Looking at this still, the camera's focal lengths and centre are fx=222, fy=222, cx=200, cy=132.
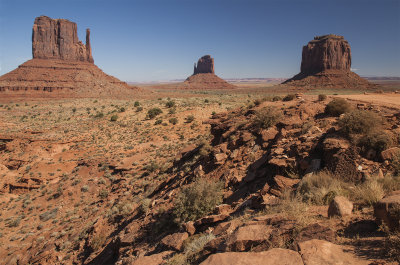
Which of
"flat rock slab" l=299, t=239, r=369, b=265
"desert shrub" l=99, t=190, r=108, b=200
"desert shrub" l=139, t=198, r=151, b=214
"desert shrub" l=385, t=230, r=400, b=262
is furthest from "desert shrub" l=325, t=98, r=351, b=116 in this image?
"desert shrub" l=99, t=190, r=108, b=200

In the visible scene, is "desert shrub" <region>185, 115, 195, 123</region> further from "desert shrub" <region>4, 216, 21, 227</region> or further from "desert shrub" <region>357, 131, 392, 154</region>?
"desert shrub" <region>357, 131, 392, 154</region>

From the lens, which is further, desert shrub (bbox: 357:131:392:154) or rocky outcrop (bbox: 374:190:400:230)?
desert shrub (bbox: 357:131:392:154)

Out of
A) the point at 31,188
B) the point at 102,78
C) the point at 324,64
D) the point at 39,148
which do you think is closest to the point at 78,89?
the point at 102,78

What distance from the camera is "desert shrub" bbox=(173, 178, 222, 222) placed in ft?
21.8

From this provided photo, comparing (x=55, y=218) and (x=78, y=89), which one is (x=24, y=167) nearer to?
(x=55, y=218)

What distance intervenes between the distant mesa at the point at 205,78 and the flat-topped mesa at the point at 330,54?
54356 mm

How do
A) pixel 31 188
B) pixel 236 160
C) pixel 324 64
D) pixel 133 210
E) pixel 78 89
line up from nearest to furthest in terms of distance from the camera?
pixel 236 160 < pixel 133 210 < pixel 31 188 < pixel 78 89 < pixel 324 64

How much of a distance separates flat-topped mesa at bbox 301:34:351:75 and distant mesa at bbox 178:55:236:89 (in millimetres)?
54356

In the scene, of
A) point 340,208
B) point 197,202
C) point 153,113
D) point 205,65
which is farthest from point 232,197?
point 205,65

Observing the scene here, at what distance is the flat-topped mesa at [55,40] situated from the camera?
3472 inches

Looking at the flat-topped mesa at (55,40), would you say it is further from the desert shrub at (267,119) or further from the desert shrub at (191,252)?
the desert shrub at (191,252)

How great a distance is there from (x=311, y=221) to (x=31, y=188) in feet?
61.9

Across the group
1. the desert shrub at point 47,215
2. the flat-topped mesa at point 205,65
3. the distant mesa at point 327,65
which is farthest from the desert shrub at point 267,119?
the flat-topped mesa at point 205,65

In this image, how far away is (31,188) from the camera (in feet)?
53.0
